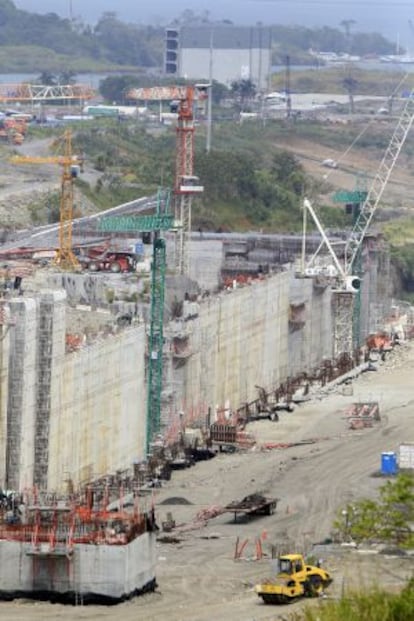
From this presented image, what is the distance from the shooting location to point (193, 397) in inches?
2793

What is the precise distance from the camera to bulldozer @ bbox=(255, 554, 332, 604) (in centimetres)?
4656

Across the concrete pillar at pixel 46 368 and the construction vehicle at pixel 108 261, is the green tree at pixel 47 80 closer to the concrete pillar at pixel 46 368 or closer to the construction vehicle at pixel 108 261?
the construction vehicle at pixel 108 261

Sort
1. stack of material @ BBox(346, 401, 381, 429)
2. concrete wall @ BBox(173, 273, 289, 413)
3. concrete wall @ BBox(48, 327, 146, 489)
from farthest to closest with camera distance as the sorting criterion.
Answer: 1. stack of material @ BBox(346, 401, 381, 429)
2. concrete wall @ BBox(173, 273, 289, 413)
3. concrete wall @ BBox(48, 327, 146, 489)

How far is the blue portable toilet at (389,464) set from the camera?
202 ft

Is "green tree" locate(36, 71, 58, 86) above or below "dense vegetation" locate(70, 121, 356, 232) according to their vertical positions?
below

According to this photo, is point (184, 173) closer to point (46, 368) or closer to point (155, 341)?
point (155, 341)

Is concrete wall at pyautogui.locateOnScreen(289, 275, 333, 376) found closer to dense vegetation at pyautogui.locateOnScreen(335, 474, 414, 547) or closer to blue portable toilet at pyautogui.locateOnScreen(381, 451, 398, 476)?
blue portable toilet at pyautogui.locateOnScreen(381, 451, 398, 476)

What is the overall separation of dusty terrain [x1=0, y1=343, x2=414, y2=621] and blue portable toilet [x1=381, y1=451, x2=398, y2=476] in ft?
0.98

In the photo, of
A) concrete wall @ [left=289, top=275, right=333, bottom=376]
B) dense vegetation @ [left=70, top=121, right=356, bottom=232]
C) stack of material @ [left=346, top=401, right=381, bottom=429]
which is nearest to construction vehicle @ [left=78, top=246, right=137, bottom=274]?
concrete wall @ [left=289, top=275, right=333, bottom=376]

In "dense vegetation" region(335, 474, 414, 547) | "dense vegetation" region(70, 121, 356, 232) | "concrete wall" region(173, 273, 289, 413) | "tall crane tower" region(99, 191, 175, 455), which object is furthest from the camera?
"dense vegetation" region(70, 121, 356, 232)

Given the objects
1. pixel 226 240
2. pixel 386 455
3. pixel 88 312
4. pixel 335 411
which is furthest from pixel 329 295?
pixel 386 455

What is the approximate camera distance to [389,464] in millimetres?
61719

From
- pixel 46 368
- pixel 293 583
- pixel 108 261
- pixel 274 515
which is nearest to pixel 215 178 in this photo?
pixel 108 261

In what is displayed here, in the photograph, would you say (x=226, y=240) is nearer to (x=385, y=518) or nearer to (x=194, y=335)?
(x=194, y=335)
